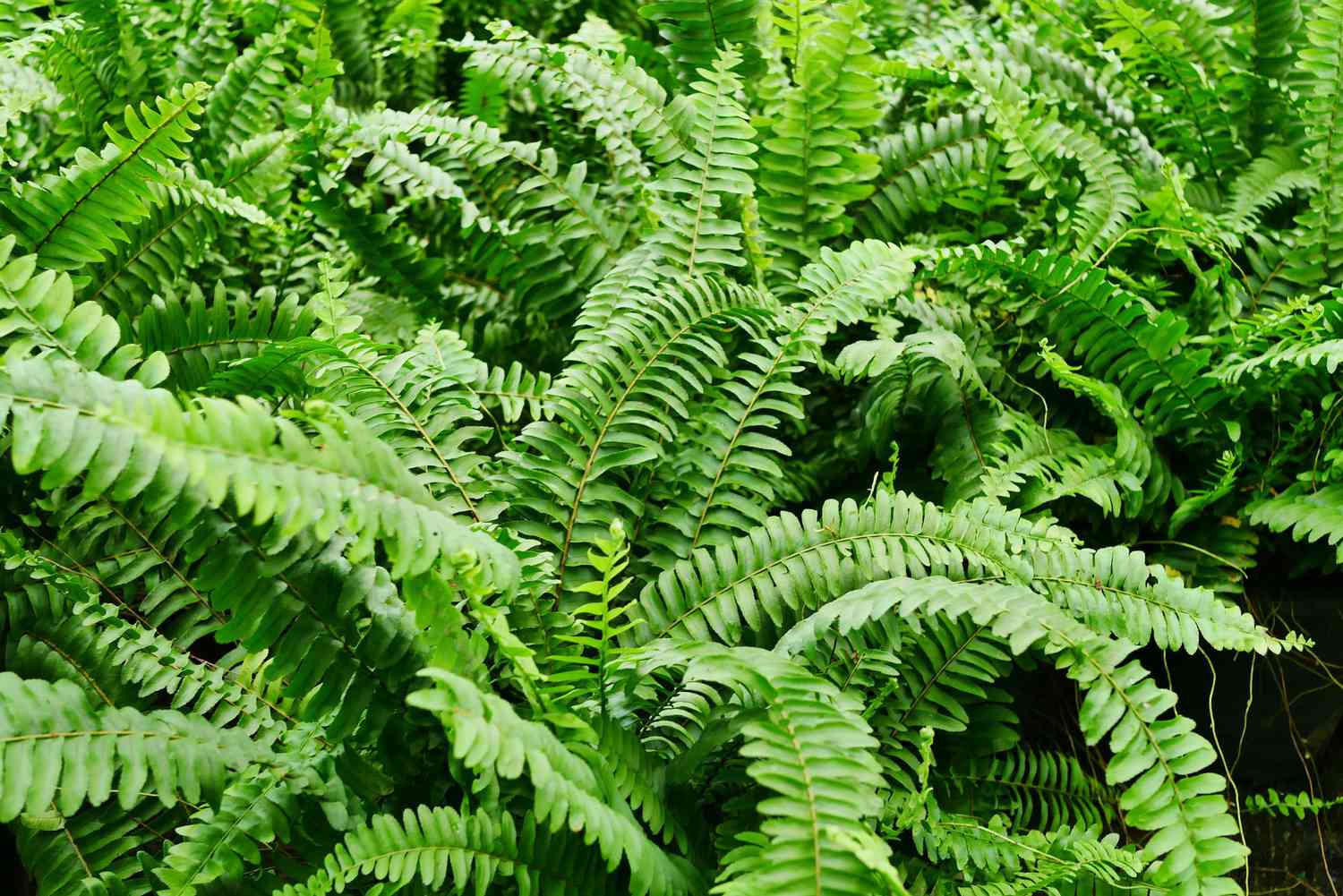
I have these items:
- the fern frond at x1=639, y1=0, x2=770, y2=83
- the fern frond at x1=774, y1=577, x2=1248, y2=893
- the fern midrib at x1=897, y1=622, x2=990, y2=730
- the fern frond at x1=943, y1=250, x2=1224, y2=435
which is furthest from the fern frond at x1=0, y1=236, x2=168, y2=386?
the fern frond at x1=943, y1=250, x2=1224, y2=435

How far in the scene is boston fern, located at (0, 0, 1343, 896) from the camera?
4.67 ft

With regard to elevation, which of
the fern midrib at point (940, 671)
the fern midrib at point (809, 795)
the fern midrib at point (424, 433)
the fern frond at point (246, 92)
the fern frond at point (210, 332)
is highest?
the fern frond at point (246, 92)

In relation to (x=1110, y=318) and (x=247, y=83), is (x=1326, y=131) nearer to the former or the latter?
(x=1110, y=318)

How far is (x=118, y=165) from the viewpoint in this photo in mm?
1964

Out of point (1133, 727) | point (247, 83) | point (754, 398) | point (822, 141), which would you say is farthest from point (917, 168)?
point (247, 83)

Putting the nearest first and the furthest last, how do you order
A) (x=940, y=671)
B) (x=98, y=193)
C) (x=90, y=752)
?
(x=90, y=752)
(x=940, y=671)
(x=98, y=193)

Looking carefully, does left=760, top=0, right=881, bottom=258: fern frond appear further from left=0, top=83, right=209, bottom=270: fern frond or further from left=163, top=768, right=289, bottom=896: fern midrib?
left=163, top=768, right=289, bottom=896: fern midrib

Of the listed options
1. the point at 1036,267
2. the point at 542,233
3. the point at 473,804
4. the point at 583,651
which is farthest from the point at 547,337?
the point at 473,804

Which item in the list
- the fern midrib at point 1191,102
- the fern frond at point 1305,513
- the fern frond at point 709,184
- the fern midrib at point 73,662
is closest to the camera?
the fern midrib at point 73,662

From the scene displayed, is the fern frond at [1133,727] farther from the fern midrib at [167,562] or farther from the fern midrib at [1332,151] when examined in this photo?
the fern midrib at [1332,151]

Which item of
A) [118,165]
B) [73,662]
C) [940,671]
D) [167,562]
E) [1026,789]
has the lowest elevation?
[1026,789]

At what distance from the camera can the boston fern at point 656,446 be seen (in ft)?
4.67

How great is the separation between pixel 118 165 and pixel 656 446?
3.65ft

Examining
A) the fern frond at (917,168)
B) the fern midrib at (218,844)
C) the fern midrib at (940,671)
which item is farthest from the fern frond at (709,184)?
the fern midrib at (218,844)
